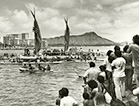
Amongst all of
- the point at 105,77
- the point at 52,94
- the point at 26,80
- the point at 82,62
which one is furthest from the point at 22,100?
the point at 82,62

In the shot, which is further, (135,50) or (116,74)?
(116,74)

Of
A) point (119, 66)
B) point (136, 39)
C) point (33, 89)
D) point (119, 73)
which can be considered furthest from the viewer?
point (33, 89)

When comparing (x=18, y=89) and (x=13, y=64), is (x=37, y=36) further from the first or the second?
(x=18, y=89)

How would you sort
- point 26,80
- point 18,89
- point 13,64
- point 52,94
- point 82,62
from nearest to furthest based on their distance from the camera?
point 52,94
point 18,89
point 26,80
point 13,64
point 82,62

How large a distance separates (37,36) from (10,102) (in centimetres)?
4415

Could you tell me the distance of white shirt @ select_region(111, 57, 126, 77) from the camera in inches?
413

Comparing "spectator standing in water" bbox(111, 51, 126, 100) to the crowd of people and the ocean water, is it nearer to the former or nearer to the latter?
the crowd of people

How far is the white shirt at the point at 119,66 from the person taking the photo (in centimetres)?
1049

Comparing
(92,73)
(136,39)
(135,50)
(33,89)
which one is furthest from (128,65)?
(33,89)

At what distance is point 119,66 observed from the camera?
10.6 metres

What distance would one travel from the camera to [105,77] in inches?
401

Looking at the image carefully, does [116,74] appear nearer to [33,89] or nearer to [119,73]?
[119,73]

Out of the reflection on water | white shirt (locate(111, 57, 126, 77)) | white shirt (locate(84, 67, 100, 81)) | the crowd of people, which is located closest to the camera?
the crowd of people

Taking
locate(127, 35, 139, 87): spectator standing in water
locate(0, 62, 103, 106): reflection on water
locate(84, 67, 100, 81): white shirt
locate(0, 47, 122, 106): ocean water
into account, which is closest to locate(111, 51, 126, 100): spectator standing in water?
locate(127, 35, 139, 87): spectator standing in water
